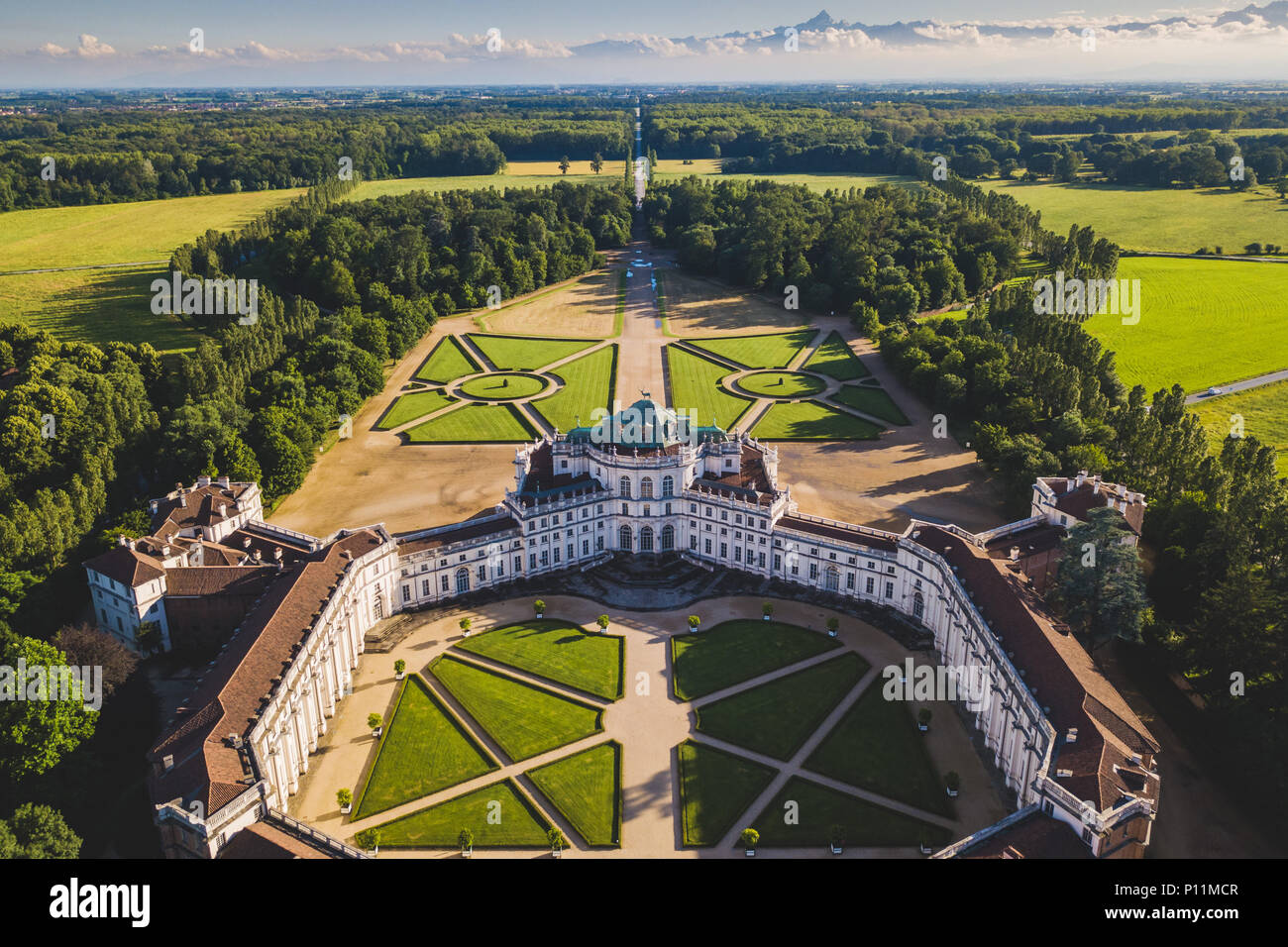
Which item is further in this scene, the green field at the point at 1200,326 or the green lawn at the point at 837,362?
the green lawn at the point at 837,362

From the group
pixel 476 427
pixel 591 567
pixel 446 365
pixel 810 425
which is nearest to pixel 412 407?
pixel 476 427

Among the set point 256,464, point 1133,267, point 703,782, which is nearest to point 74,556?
point 256,464

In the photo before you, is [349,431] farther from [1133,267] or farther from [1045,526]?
[1133,267]

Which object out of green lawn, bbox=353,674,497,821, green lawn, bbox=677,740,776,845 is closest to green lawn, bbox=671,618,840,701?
green lawn, bbox=677,740,776,845

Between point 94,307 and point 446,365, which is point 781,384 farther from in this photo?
point 94,307

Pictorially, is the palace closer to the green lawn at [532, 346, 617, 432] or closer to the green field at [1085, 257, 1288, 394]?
the green lawn at [532, 346, 617, 432]

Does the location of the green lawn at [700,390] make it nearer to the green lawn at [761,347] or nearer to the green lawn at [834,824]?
the green lawn at [761,347]

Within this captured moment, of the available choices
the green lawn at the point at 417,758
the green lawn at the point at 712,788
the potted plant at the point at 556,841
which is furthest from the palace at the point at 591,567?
the green lawn at the point at 712,788
